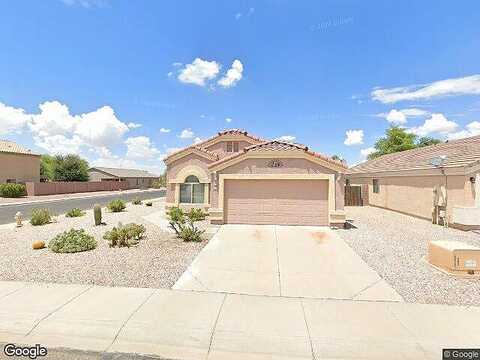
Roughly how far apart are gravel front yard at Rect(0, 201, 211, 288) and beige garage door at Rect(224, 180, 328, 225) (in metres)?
4.00

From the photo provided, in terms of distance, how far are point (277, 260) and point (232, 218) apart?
5974 mm

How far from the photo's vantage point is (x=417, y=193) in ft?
56.4

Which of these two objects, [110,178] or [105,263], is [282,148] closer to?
[105,263]

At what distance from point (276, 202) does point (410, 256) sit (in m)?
6.43

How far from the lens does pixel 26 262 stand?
8055 mm

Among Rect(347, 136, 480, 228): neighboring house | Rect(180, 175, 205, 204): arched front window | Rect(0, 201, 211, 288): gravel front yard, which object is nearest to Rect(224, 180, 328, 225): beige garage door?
Rect(180, 175, 205, 204): arched front window

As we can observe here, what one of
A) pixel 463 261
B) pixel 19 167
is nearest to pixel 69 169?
pixel 19 167

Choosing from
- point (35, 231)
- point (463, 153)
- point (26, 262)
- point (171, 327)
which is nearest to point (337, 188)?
point (463, 153)

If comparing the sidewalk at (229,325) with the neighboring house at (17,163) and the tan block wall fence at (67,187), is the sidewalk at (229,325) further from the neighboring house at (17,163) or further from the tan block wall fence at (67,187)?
the neighboring house at (17,163)

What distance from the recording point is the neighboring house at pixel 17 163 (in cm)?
3734

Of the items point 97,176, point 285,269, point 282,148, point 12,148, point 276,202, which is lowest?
point 285,269

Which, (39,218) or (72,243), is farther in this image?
(39,218)

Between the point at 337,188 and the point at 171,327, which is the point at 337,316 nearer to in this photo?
the point at 171,327

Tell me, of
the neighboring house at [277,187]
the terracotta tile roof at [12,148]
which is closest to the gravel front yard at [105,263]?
the neighboring house at [277,187]
